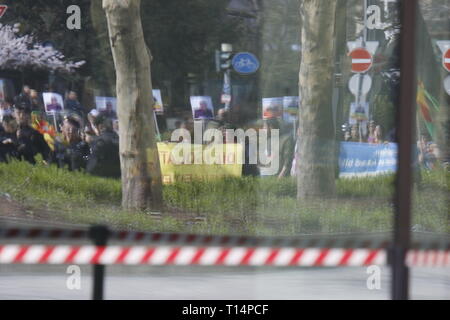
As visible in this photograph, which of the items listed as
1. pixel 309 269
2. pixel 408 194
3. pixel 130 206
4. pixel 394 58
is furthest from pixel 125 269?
pixel 394 58

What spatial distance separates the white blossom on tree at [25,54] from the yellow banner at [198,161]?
2.63 feet

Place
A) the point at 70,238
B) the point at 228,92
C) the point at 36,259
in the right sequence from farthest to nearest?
the point at 228,92
the point at 70,238
the point at 36,259

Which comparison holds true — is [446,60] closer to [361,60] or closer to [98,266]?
[361,60]

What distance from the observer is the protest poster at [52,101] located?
16.7ft

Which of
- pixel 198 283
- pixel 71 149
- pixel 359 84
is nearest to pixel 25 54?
pixel 71 149

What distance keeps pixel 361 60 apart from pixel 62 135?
2039mm

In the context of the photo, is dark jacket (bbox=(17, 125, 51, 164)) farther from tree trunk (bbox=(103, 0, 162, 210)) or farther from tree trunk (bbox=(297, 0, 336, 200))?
tree trunk (bbox=(297, 0, 336, 200))

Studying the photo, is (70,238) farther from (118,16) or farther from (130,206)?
(118,16)

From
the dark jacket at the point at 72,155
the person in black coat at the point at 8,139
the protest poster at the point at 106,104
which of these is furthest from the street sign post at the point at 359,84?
the person in black coat at the point at 8,139

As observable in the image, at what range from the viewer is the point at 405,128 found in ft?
13.7

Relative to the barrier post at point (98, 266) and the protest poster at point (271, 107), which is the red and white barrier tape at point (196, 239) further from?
the protest poster at point (271, 107)

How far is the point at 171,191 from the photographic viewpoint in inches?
207

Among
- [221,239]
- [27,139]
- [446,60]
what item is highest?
[446,60]

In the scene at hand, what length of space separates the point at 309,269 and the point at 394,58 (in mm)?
1540
